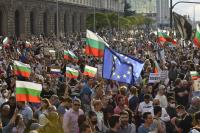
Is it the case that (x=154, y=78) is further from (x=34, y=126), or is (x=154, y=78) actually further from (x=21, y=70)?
(x=34, y=126)

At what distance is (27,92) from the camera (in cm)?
1148

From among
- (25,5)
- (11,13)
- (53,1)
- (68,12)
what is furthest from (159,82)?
(68,12)

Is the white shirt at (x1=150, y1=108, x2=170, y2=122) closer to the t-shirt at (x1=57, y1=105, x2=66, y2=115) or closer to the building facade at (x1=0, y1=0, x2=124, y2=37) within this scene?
the t-shirt at (x1=57, y1=105, x2=66, y2=115)

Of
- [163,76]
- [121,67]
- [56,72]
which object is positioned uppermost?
[121,67]

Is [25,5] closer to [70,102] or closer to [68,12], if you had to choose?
[68,12]

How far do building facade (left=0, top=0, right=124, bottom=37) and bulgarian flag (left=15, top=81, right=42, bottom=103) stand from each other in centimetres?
4987

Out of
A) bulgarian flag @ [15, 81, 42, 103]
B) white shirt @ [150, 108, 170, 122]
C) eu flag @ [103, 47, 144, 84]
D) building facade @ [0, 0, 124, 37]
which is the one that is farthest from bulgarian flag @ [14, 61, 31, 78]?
building facade @ [0, 0, 124, 37]

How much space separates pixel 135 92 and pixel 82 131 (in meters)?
4.95

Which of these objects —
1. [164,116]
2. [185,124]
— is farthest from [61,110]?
[185,124]

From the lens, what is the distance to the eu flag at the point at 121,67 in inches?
549

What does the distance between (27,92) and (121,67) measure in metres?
3.17

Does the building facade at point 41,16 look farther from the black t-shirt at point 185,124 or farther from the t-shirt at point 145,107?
the black t-shirt at point 185,124

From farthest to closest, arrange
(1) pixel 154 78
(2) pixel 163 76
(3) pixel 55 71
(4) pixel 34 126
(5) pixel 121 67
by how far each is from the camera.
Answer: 1. (3) pixel 55 71
2. (2) pixel 163 76
3. (1) pixel 154 78
4. (5) pixel 121 67
5. (4) pixel 34 126

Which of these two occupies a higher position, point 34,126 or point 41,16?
point 41,16
